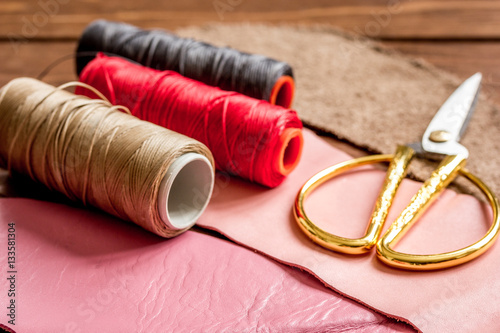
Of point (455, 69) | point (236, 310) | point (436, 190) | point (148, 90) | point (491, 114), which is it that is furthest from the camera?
point (455, 69)

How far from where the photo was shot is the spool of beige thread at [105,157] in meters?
0.84

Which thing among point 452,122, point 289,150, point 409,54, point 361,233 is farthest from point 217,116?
point 409,54

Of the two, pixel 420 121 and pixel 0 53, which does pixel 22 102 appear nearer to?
pixel 0 53

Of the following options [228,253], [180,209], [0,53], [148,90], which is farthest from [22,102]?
[0,53]

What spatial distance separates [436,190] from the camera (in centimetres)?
89

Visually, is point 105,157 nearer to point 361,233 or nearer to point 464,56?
point 361,233

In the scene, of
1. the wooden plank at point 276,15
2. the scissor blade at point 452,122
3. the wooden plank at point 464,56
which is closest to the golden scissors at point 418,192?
the scissor blade at point 452,122

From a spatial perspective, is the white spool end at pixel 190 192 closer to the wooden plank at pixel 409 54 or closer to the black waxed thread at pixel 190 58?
the black waxed thread at pixel 190 58

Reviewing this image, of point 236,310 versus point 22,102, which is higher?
point 22,102

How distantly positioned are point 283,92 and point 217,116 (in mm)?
240

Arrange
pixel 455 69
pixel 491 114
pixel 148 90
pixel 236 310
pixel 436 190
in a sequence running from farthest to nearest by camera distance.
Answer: pixel 455 69 → pixel 491 114 → pixel 148 90 → pixel 436 190 → pixel 236 310

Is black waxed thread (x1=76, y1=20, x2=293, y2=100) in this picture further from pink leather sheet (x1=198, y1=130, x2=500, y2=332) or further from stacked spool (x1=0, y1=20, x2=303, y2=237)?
pink leather sheet (x1=198, y1=130, x2=500, y2=332)

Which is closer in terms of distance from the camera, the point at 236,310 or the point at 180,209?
the point at 236,310

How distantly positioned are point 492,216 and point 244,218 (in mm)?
402
